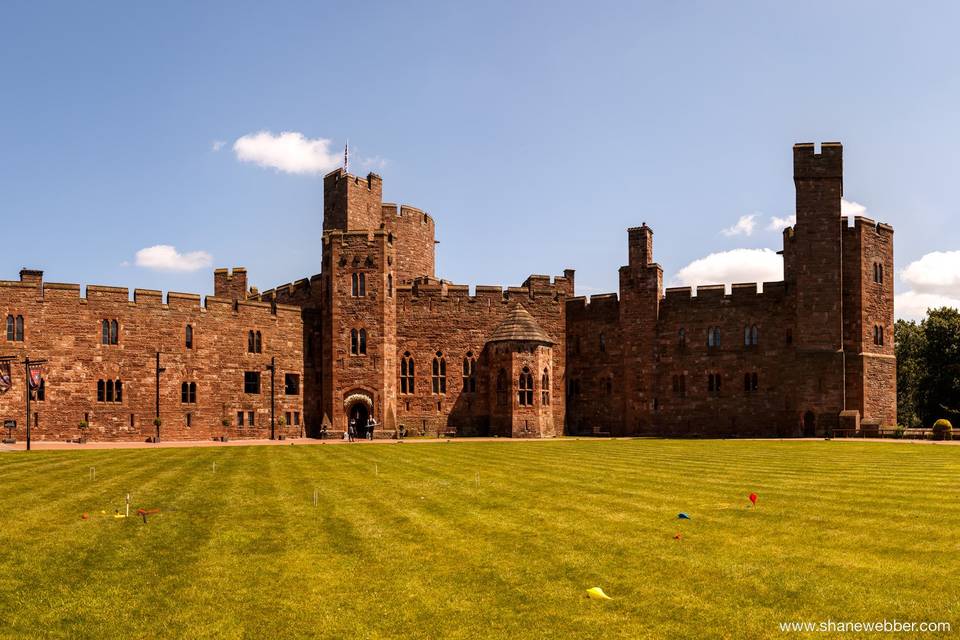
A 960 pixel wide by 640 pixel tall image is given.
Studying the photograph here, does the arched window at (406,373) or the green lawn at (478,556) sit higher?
the arched window at (406,373)

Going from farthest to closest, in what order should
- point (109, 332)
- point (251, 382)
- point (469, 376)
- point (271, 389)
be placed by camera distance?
point (469, 376)
point (271, 389)
point (251, 382)
point (109, 332)

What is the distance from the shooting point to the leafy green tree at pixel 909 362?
230ft

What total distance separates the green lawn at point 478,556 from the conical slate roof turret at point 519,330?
33785 mm

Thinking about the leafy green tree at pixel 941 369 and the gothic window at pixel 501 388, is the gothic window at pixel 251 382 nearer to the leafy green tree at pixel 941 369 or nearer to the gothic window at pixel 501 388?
the gothic window at pixel 501 388

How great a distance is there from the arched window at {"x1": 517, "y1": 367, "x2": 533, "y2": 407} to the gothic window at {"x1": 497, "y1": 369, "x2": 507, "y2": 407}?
3.40ft

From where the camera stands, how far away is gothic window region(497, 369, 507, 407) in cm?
5331

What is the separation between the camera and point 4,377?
42594 mm

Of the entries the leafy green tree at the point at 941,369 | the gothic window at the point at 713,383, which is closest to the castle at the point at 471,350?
the gothic window at the point at 713,383

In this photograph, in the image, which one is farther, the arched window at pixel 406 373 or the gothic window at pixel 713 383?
the arched window at pixel 406 373

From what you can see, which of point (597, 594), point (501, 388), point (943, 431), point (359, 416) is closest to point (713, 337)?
point (501, 388)

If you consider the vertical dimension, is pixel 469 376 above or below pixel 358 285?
below

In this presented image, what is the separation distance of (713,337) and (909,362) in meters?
32.9

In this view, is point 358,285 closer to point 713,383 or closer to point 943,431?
point 713,383

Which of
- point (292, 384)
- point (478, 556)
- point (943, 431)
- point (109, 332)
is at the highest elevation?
point (109, 332)
